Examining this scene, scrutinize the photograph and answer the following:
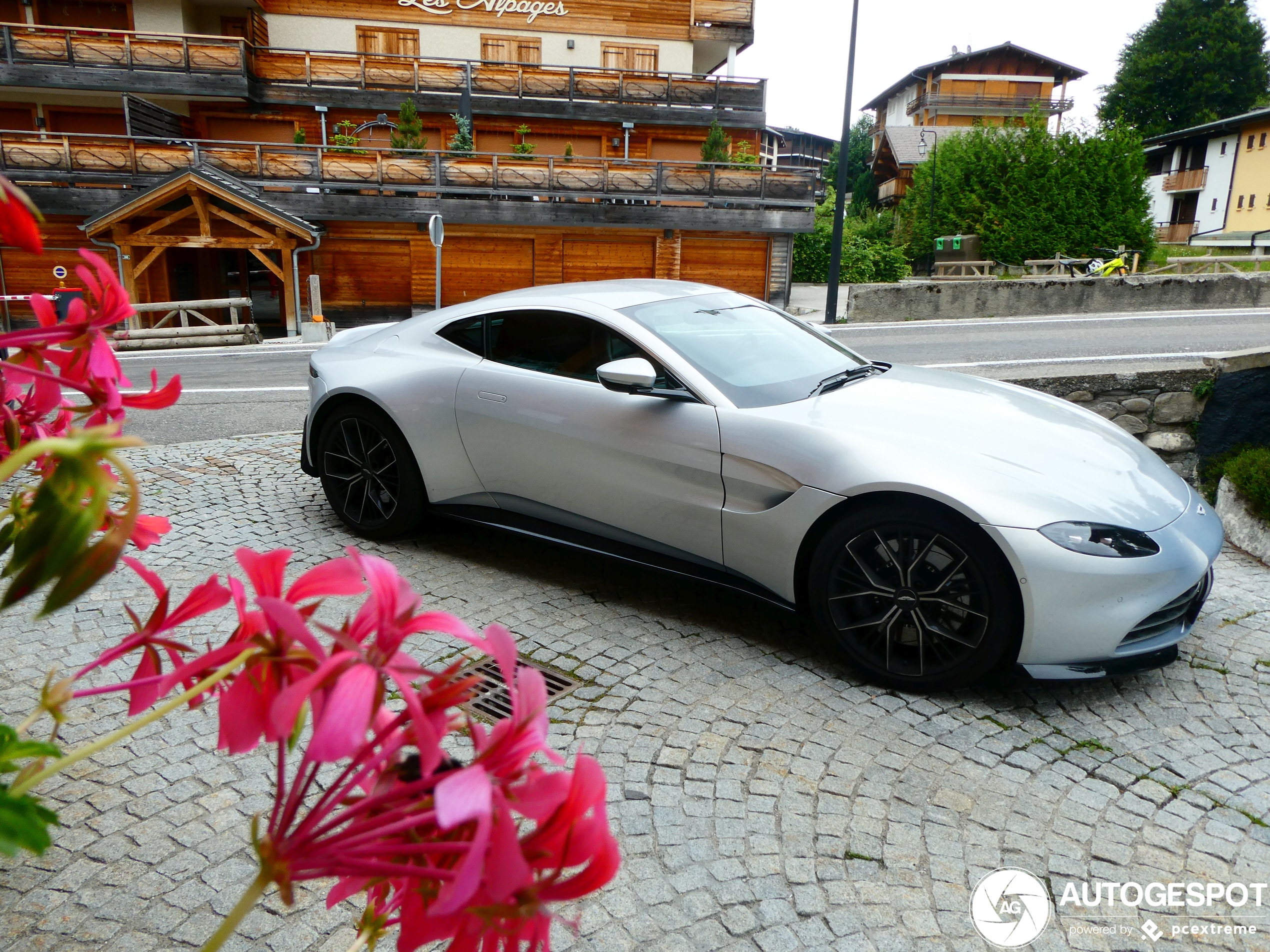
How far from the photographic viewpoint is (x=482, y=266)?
26828 millimetres

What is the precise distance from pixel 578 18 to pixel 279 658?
34160 mm

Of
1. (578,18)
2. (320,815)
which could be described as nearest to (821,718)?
(320,815)

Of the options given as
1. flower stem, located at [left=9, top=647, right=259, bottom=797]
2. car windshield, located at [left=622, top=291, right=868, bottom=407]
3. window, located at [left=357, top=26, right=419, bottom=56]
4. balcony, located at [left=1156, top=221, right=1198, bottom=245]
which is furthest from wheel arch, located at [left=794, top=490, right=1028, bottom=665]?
balcony, located at [left=1156, top=221, right=1198, bottom=245]

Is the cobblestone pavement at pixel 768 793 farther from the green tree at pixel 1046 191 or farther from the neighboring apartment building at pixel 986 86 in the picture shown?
the neighboring apartment building at pixel 986 86

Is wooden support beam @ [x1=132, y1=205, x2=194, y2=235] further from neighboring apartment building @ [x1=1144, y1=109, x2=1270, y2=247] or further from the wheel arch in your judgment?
neighboring apartment building @ [x1=1144, y1=109, x2=1270, y2=247]

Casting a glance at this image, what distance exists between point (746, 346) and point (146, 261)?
22.2 m

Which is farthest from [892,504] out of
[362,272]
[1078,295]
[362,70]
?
[362,70]

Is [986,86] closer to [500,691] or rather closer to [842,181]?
[842,181]

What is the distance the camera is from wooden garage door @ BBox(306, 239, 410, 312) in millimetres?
26047

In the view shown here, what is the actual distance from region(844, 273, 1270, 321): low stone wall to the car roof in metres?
16.3

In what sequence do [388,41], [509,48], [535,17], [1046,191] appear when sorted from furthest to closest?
[1046,191], [509,48], [535,17], [388,41]

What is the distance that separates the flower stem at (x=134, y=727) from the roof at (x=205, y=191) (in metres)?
24.6

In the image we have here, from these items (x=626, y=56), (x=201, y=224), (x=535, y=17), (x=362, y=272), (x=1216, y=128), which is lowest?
(x=362, y=272)
